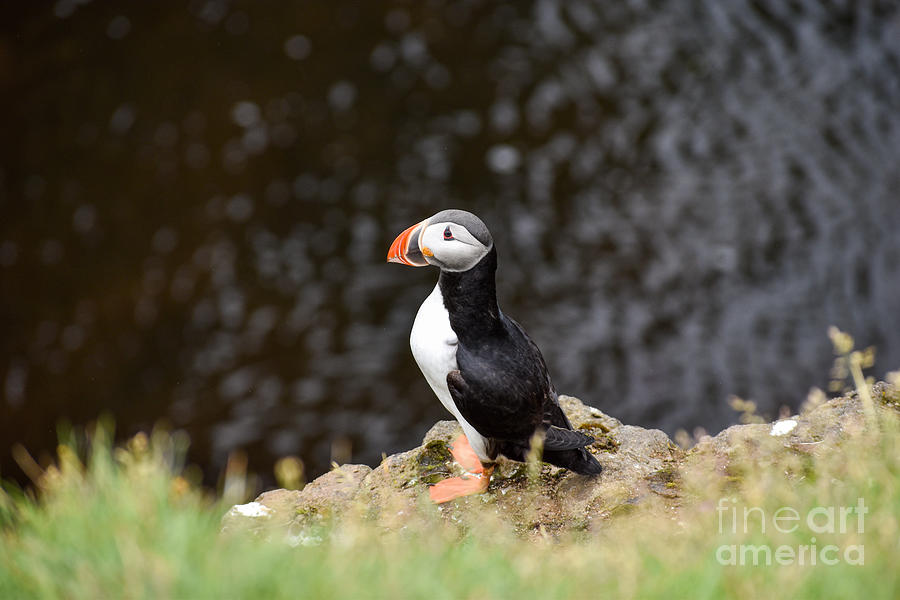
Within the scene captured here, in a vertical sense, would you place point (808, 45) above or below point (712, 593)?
above

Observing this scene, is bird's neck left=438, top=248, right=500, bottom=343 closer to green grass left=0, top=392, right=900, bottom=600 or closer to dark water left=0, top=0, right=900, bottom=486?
green grass left=0, top=392, right=900, bottom=600

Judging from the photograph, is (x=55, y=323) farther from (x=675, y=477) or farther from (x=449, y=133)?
(x=675, y=477)

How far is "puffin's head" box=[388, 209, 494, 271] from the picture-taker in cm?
333

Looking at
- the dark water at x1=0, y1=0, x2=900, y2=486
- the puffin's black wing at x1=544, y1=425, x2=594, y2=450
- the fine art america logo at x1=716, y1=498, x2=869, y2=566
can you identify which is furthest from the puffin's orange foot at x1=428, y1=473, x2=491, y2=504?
the dark water at x1=0, y1=0, x2=900, y2=486

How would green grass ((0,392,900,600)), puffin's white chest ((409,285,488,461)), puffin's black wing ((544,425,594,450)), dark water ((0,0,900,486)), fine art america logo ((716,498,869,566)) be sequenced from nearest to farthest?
green grass ((0,392,900,600))
fine art america logo ((716,498,869,566))
puffin's black wing ((544,425,594,450))
puffin's white chest ((409,285,488,461))
dark water ((0,0,900,486))

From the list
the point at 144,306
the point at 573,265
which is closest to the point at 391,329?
the point at 573,265

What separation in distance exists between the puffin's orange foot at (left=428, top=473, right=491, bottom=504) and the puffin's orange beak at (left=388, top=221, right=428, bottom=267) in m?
1.02

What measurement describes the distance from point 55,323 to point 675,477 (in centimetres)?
554

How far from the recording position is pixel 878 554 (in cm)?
239

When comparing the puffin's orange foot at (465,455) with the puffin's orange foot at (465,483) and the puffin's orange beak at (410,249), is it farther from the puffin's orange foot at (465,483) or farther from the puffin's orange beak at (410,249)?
the puffin's orange beak at (410,249)

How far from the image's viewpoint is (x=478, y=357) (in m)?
3.54

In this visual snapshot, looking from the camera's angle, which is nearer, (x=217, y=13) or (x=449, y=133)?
(x=449, y=133)

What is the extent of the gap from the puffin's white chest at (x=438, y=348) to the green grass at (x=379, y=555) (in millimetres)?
774

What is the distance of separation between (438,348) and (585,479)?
870mm
